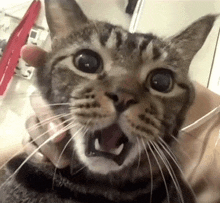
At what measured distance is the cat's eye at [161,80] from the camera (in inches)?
17.8

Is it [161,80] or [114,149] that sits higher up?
[161,80]

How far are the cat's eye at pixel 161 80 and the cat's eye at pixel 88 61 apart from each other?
94 mm

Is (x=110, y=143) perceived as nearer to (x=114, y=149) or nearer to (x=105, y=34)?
(x=114, y=149)

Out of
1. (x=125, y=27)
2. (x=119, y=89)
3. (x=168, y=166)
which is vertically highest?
(x=125, y=27)

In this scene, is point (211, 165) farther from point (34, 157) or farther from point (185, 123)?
point (34, 157)

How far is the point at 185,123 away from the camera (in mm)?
451

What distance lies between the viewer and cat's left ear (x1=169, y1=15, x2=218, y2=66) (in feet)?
1.57

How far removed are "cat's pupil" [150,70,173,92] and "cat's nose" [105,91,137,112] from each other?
1.9 inches

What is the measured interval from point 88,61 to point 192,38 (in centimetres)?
20

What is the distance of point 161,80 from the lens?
46cm

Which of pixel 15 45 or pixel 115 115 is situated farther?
pixel 15 45

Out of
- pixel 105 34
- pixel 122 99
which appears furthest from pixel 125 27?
pixel 122 99

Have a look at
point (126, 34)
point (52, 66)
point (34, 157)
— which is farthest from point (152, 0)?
point (34, 157)

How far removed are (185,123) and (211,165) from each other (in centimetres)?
8
